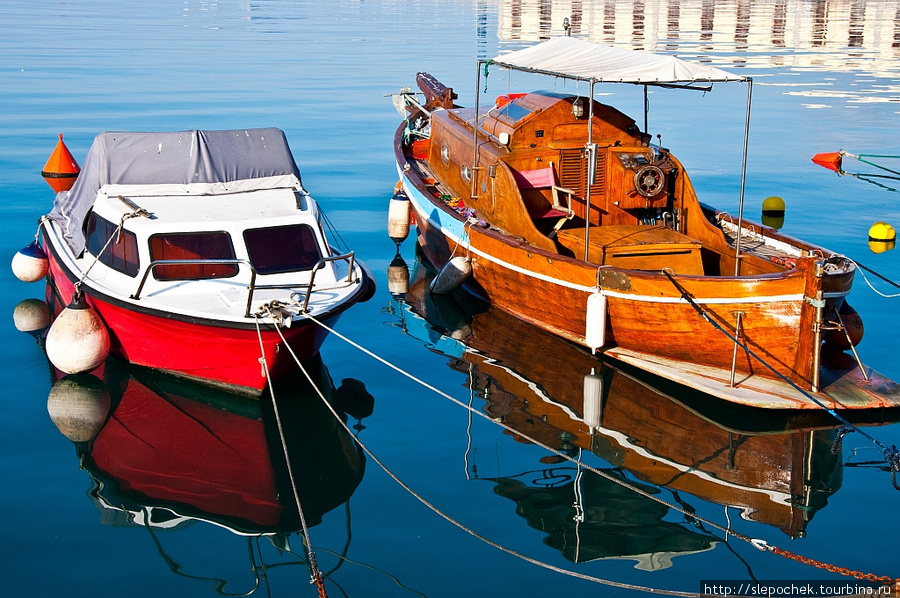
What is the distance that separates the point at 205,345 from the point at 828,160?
19.2 metres

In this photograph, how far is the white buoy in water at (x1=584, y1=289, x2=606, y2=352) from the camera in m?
12.9

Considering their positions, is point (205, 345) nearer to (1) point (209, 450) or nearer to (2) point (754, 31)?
(1) point (209, 450)

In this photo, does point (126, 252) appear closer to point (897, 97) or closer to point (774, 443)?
point (774, 443)

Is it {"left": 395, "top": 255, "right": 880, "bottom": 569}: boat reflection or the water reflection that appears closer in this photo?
{"left": 395, "top": 255, "right": 880, "bottom": 569}: boat reflection

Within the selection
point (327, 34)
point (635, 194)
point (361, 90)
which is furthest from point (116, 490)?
point (327, 34)

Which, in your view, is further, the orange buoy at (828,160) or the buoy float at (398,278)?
the orange buoy at (828,160)

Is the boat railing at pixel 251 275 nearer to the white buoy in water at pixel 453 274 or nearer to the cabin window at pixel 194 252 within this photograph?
the cabin window at pixel 194 252

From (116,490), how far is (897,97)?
118ft

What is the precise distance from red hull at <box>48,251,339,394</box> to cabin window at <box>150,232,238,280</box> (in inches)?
30.8

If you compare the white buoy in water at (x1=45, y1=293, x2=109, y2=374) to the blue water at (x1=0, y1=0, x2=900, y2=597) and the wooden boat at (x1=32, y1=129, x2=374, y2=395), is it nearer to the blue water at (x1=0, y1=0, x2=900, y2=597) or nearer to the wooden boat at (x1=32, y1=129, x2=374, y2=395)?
the wooden boat at (x1=32, y1=129, x2=374, y2=395)

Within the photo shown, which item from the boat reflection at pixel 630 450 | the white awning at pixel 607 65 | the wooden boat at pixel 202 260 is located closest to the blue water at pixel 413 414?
the boat reflection at pixel 630 450

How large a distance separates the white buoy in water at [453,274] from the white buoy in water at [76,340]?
579 centimetres

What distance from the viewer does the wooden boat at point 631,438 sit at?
9.68 metres

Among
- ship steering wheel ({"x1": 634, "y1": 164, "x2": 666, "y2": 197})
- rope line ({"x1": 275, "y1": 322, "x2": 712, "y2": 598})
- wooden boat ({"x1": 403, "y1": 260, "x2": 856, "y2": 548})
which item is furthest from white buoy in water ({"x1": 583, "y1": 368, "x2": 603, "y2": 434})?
ship steering wheel ({"x1": 634, "y1": 164, "x2": 666, "y2": 197})
